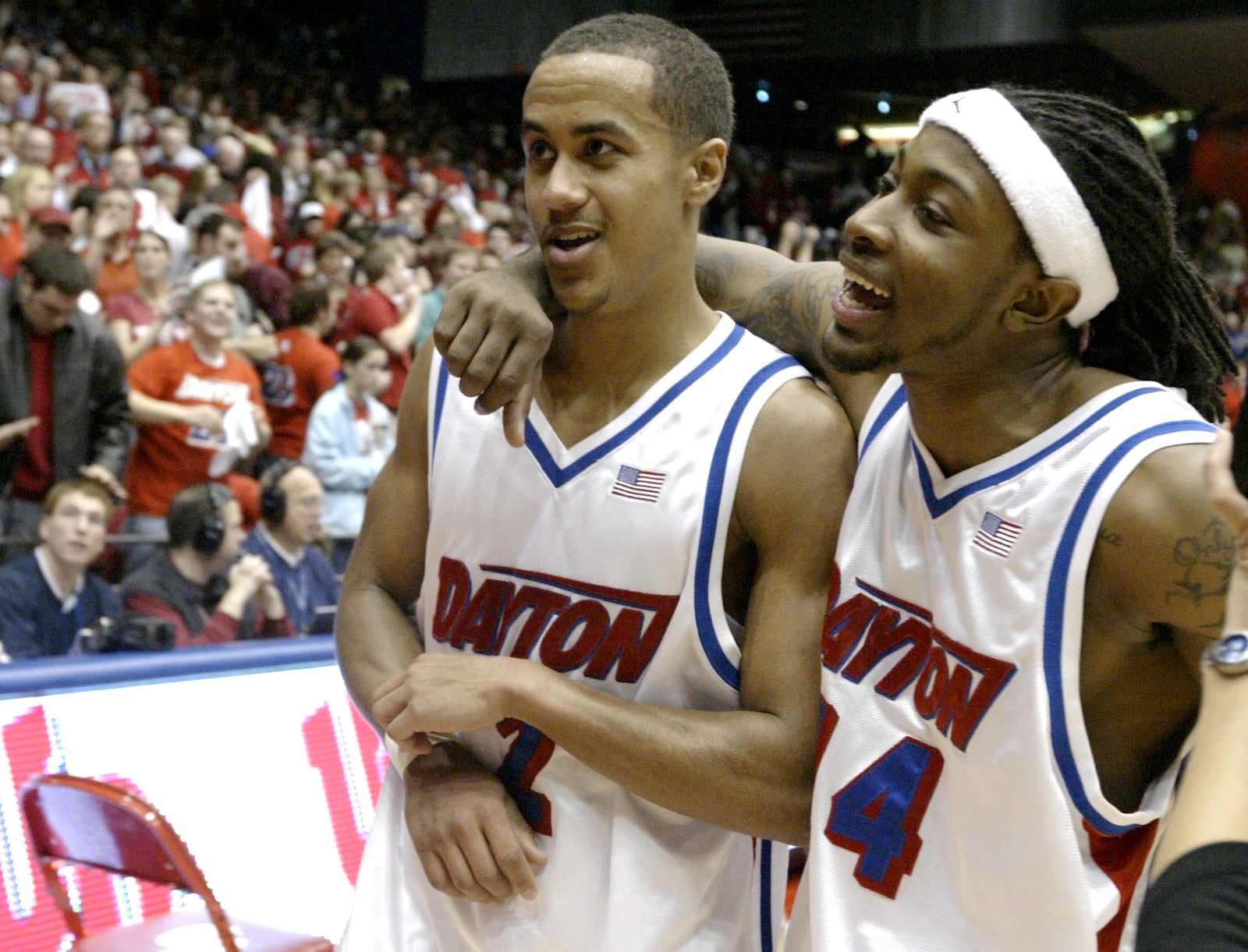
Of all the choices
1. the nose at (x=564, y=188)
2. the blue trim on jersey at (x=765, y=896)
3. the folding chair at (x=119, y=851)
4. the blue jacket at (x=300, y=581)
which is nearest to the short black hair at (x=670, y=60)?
the nose at (x=564, y=188)

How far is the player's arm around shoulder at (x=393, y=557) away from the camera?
6.77 ft

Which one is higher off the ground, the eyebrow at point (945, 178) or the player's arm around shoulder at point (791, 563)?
the eyebrow at point (945, 178)

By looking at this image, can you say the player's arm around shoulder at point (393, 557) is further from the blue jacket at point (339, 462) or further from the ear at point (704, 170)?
the blue jacket at point (339, 462)

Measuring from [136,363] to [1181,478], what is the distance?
15.4 feet

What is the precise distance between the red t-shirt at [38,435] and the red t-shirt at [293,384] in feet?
4.62

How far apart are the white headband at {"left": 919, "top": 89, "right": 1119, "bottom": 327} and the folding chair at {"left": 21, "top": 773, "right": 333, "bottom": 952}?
4.99 ft

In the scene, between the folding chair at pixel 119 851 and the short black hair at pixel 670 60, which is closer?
the short black hair at pixel 670 60

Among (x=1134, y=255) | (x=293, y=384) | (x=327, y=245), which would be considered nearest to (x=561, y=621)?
(x=1134, y=255)

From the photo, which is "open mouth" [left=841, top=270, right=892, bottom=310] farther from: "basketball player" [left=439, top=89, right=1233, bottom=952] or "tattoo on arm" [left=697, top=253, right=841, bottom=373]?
"tattoo on arm" [left=697, top=253, right=841, bottom=373]

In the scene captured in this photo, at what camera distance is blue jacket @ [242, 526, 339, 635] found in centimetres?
476

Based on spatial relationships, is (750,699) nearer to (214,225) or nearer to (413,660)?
(413,660)

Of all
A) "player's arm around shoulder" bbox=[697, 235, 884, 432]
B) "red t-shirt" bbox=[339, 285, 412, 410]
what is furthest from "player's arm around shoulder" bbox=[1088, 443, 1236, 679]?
"red t-shirt" bbox=[339, 285, 412, 410]

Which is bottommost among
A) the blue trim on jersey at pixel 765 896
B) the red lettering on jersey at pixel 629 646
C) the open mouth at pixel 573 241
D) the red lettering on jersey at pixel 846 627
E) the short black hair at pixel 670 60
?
the blue trim on jersey at pixel 765 896

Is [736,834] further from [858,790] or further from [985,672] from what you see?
[985,672]
